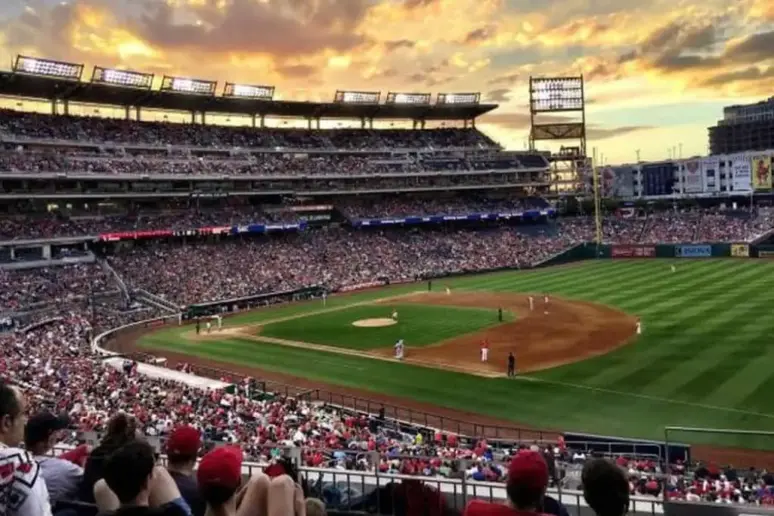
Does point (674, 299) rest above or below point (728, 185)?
below

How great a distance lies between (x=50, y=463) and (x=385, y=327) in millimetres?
37492

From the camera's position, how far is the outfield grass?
130 feet

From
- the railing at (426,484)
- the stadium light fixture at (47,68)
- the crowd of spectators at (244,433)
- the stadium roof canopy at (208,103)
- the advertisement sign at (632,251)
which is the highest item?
the stadium light fixture at (47,68)

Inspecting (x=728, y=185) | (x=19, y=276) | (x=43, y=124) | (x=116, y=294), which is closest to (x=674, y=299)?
(x=116, y=294)

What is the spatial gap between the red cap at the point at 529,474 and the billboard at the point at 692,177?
148 meters

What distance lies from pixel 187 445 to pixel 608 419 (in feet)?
68.6

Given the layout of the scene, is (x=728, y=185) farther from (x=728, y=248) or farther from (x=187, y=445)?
(x=187, y=445)

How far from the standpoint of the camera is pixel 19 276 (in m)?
50.9

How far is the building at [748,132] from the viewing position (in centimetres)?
18400

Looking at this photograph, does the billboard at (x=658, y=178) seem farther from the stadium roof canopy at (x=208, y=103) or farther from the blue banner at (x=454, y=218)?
the stadium roof canopy at (x=208, y=103)

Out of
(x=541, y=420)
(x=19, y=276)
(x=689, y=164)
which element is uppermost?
(x=689, y=164)

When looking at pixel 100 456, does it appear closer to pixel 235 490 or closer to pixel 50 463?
pixel 50 463

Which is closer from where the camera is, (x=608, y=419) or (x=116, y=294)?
(x=608, y=419)

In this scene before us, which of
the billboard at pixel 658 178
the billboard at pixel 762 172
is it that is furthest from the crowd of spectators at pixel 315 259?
the billboard at pixel 658 178
